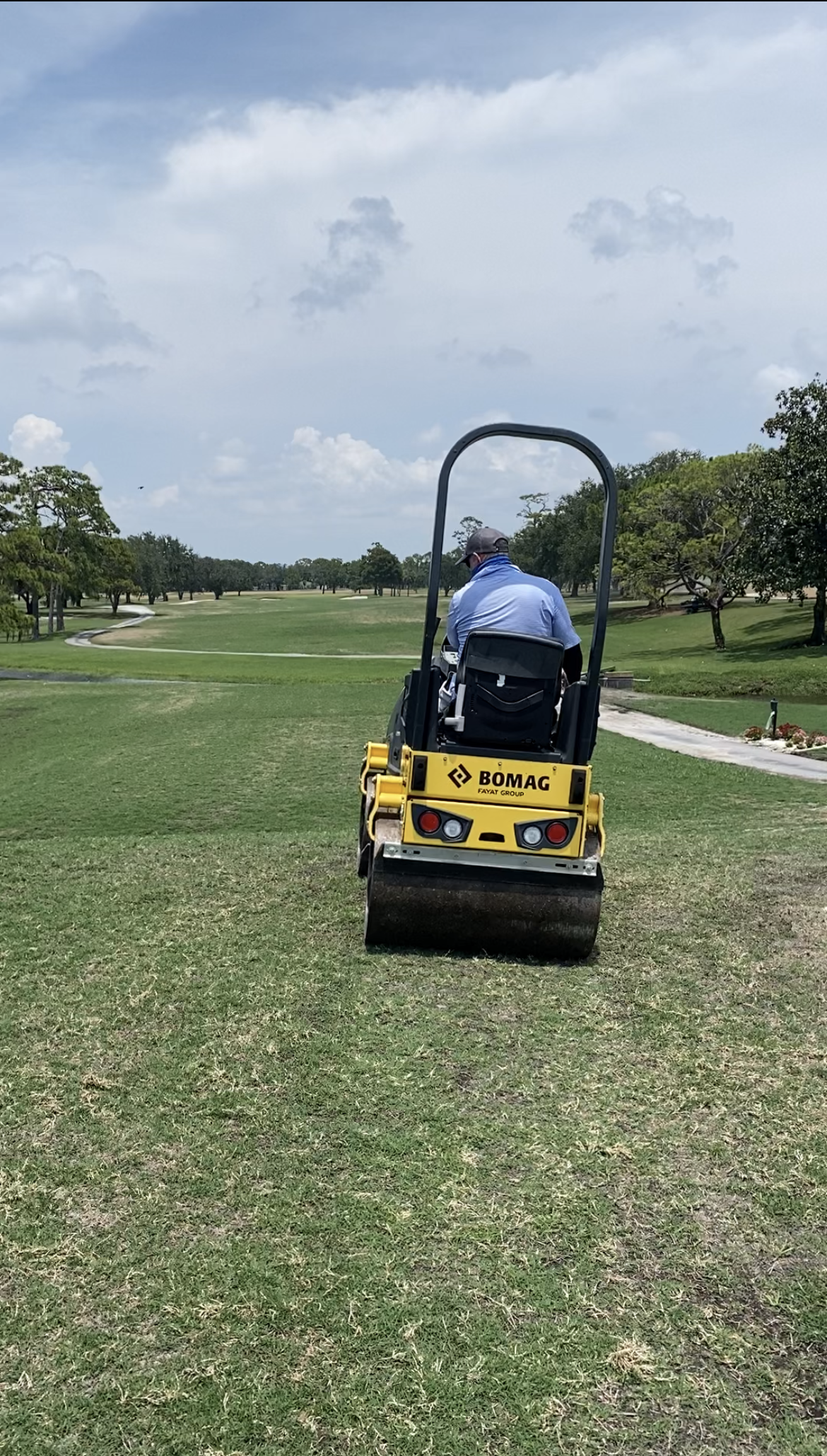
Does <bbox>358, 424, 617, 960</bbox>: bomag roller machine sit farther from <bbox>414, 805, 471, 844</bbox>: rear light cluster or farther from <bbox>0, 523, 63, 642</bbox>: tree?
<bbox>0, 523, 63, 642</bbox>: tree

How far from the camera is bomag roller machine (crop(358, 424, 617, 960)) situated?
A: 5895 mm

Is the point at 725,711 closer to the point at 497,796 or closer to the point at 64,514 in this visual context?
the point at 497,796

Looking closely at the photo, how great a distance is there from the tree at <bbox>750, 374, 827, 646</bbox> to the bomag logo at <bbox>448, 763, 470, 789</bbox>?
118 feet

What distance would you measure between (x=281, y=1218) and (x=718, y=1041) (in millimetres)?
2570

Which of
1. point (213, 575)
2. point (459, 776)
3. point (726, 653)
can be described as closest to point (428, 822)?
point (459, 776)

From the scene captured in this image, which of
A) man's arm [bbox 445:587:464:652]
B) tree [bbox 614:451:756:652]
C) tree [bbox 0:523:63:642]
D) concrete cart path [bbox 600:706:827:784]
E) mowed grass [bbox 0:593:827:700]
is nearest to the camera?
man's arm [bbox 445:587:464:652]

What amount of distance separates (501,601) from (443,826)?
52.1 inches

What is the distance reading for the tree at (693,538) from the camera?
159 ft

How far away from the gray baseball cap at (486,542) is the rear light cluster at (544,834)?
161cm

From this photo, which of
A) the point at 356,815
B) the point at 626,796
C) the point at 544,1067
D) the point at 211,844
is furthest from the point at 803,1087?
the point at 626,796

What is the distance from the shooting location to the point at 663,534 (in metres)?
49.4

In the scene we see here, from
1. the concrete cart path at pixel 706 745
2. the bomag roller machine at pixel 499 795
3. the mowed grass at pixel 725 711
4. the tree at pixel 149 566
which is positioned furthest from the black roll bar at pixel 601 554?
the tree at pixel 149 566

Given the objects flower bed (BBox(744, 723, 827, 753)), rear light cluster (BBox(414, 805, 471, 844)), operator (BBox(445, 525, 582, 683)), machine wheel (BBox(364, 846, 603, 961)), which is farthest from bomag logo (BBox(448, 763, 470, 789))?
flower bed (BBox(744, 723, 827, 753))

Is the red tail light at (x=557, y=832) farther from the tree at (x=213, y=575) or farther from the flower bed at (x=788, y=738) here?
the tree at (x=213, y=575)
